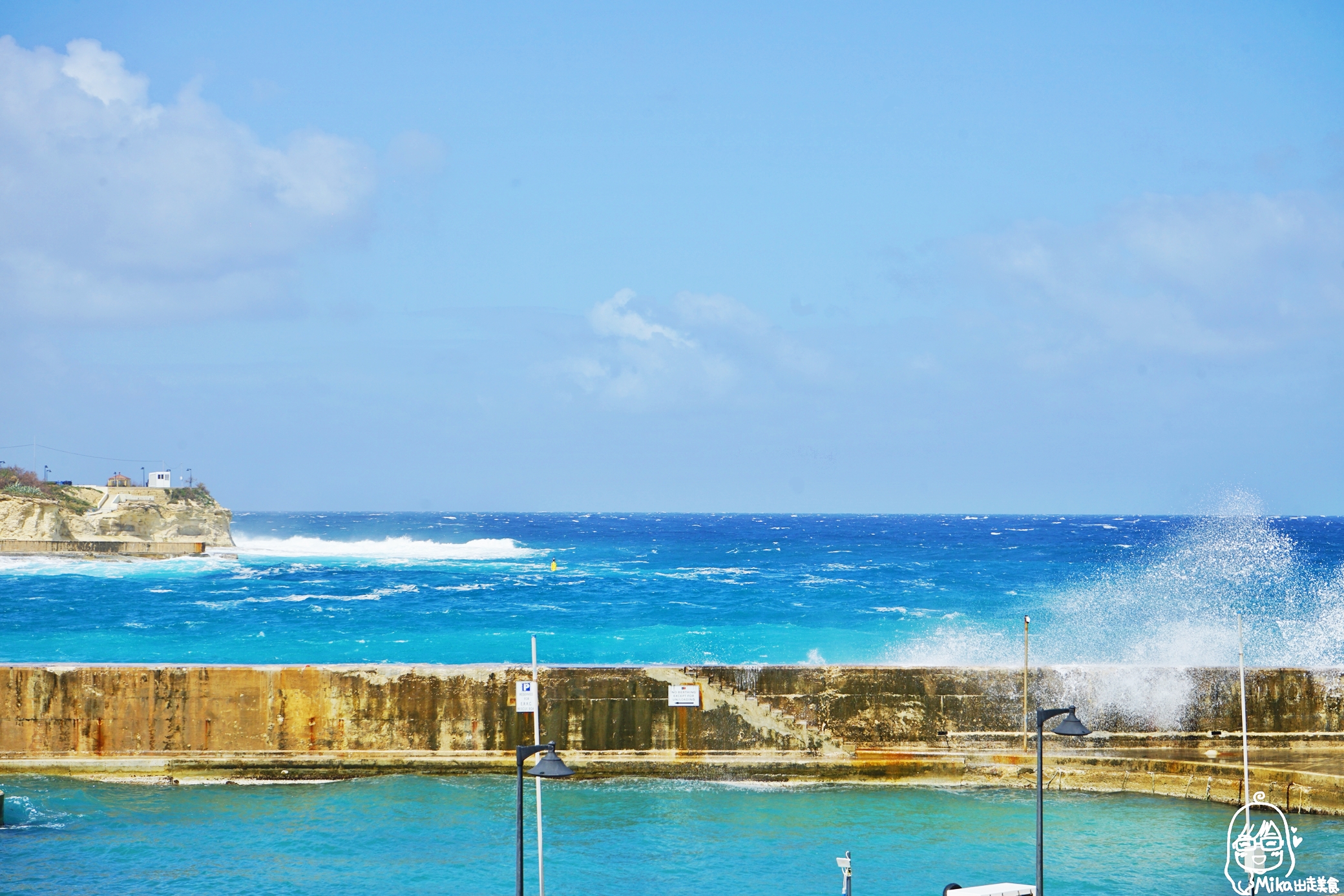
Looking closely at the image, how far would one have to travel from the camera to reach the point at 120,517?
80188mm

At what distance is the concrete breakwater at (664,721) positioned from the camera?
19000 millimetres

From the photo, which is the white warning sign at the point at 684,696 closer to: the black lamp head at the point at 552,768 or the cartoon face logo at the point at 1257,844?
the cartoon face logo at the point at 1257,844

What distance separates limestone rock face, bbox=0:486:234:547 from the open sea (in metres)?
5.01

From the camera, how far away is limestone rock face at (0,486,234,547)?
235 ft

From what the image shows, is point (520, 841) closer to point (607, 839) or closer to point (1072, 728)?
point (607, 839)

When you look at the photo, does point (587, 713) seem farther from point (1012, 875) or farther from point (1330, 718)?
point (1330, 718)

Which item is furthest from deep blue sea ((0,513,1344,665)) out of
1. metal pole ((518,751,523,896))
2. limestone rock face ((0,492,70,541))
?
metal pole ((518,751,523,896))

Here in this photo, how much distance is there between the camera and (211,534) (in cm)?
8912

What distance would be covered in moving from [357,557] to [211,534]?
13.3 metres

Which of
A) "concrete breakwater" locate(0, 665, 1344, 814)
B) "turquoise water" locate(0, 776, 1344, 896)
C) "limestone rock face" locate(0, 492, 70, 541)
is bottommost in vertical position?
"turquoise water" locate(0, 776, 1344, 896)

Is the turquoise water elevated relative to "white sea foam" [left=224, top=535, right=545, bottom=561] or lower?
lower

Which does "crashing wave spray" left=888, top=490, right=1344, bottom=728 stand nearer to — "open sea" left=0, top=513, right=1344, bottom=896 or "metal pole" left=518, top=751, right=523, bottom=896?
"open sea" left=0, top=513, right=1344, bottom=896

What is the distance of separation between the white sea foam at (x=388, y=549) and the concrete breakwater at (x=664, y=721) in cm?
6203

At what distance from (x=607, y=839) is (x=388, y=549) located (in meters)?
90.8
